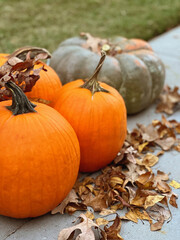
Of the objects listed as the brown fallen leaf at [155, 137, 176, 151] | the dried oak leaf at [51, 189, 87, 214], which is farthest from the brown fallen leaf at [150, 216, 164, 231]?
the brown fallen leaf at [155, 137, 176, 151]

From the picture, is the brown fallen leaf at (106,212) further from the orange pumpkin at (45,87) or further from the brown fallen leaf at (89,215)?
the orange pumpkin at (45,87)

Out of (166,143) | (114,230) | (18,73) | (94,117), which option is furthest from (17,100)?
(166,143)

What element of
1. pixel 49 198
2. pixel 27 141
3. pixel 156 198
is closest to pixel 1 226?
pixel 49 198

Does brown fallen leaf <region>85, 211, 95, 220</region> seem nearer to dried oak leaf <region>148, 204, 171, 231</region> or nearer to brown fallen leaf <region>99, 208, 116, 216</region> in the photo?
brown fallen leaf <region>99, 208, 116, 216</region>

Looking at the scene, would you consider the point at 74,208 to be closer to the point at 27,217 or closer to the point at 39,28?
the point at 27,217

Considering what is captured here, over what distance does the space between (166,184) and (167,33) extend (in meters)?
3.85

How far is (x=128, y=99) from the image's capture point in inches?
135

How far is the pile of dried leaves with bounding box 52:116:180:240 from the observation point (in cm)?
216

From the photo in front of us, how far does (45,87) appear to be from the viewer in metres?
2.76

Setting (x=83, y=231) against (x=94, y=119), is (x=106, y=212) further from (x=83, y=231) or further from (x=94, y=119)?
(x=94, y=119)

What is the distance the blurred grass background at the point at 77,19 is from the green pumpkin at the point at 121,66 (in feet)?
4.77

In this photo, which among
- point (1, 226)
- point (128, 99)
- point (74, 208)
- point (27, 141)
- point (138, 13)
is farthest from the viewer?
point (138, 13)

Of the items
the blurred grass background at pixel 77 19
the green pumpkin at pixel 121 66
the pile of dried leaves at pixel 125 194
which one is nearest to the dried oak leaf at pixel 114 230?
the pile of dried leaves at pixel 125 194

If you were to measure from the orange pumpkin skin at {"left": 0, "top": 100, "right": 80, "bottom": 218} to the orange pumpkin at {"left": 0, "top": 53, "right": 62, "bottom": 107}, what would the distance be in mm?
540
